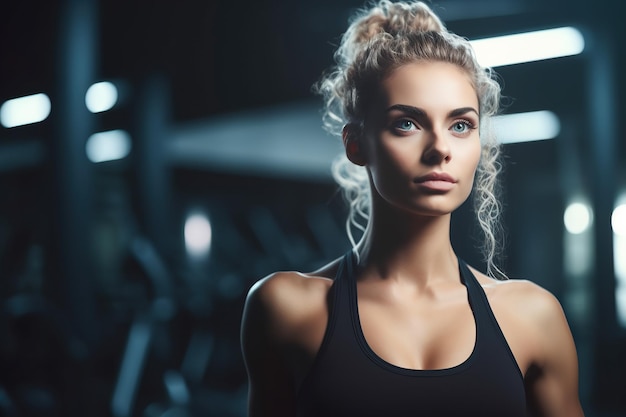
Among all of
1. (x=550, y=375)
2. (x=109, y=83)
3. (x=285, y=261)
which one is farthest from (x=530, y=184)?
(x=550, y=375)

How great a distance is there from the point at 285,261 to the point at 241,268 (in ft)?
1.32

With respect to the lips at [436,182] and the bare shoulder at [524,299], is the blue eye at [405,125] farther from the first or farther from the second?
the bare shoulder at [524,299]

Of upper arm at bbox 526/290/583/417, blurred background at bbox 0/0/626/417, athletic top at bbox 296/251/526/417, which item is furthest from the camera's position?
blurred background at bbox 0/0/626/417

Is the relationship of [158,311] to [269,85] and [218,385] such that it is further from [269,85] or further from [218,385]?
[269,85]

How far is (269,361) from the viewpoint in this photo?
100cm

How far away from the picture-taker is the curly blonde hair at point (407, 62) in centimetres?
98

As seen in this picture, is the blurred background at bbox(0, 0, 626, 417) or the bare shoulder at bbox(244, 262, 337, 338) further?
the blurred background at bbox(0, 0, 626, 417)

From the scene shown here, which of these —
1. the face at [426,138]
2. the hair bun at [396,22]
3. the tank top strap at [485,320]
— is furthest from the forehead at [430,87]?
the tank top strap at [485,320]

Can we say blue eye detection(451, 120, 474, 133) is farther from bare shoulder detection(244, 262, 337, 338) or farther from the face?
bare shoulder detection(244, 262, 337, 338)

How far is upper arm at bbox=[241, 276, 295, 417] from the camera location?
998 mm

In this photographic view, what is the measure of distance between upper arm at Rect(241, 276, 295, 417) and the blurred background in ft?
1.68

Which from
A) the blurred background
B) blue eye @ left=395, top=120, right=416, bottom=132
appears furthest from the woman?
the blurred background

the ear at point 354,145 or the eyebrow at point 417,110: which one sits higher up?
the eyebrow at point 417,110

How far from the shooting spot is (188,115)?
6.00 metres
